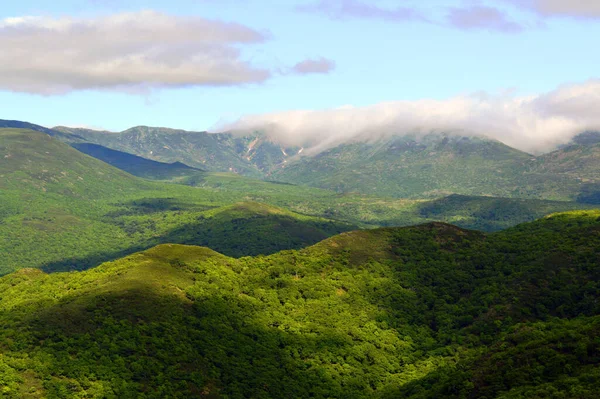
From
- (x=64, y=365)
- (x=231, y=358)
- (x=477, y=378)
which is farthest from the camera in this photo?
(x=231, y=358)

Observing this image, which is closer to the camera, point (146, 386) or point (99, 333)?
point (146, 386)

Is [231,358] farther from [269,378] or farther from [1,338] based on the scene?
[1,338]

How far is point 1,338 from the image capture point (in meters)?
176

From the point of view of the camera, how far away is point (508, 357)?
153 m

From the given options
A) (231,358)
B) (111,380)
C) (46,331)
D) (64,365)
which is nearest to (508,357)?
(231,358)

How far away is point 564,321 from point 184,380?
10076 centimetres

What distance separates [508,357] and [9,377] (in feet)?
370

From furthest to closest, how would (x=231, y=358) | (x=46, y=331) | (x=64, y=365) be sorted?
(x=231, y=358) < (x=46, y=331) < (x=64, y=365)

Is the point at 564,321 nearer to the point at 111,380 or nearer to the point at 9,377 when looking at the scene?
the point at 111,380

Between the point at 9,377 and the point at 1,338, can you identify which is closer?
the point at 9,377

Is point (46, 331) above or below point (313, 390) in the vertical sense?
above

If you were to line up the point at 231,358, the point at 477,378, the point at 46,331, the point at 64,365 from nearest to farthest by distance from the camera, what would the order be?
the point at 477,378
the point at 64,365
the point at 46,331
the point at 231,358

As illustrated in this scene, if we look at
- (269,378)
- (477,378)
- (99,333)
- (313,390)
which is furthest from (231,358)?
(477,378)

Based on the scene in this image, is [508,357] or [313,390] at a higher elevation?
[508,357]
